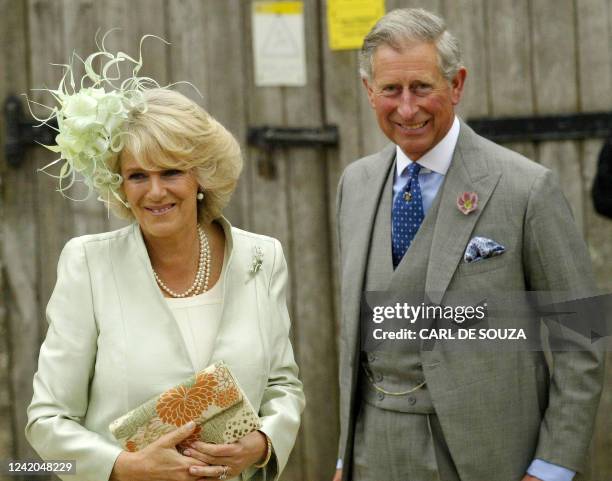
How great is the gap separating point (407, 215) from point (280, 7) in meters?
1.69

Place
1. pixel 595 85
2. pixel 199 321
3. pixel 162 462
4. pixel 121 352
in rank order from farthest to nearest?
pixel 595 85, pixel 199 321, pixel 121 352, pixel 162 462

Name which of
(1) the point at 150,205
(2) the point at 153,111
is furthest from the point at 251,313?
(2) the point at 153,111

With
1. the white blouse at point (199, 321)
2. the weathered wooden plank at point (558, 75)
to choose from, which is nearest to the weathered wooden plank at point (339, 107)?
the weathered wooden plank at point (558, 75)

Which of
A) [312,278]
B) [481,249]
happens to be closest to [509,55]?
[312,278]

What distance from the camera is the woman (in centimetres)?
267

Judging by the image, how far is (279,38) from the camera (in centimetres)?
448

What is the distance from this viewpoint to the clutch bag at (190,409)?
2.61 metres

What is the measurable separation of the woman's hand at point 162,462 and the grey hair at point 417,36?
46.3 inches

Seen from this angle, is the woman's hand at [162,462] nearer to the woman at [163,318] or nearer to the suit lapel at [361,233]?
the woman at [163,318]

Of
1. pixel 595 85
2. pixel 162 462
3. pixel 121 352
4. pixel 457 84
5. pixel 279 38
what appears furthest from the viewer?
pixel 279 38

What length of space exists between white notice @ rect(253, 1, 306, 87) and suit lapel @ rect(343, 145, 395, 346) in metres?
1.32

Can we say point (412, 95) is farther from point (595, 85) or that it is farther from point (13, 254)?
point (13, 254)

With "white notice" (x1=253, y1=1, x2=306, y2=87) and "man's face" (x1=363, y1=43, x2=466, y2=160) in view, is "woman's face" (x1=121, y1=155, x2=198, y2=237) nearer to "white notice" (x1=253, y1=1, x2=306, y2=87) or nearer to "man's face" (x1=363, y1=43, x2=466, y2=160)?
"man's face" (x1=363, y1=43, x2=466, y2=160)

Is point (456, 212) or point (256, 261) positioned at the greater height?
point (456, 212)
